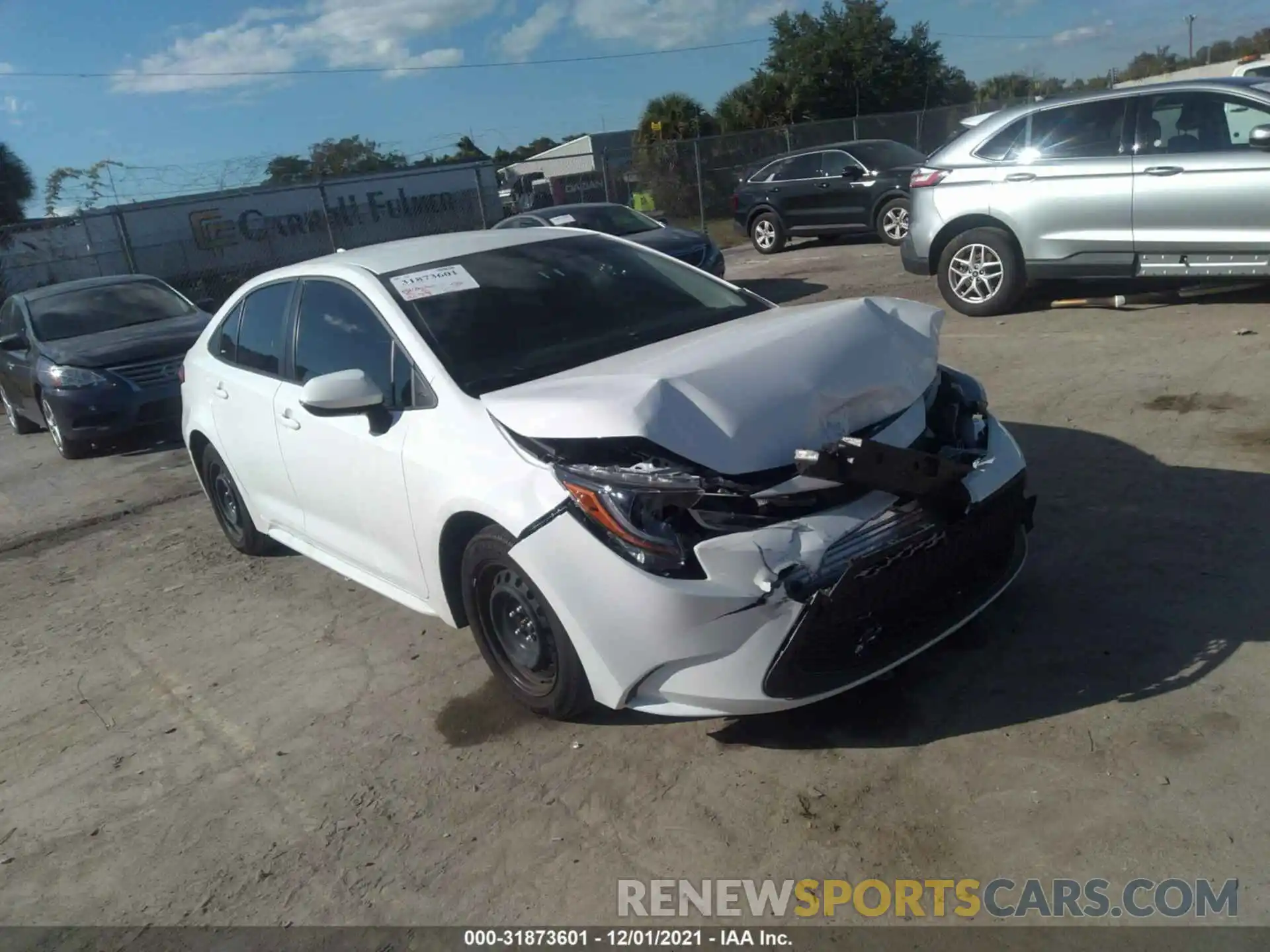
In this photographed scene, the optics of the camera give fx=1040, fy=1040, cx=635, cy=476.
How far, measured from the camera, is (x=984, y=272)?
9.10 metres

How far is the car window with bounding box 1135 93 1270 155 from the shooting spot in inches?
299

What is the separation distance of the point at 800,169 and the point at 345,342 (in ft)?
46.6

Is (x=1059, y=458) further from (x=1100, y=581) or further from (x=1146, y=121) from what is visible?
(x=1146, y=121)

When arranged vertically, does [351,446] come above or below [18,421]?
above

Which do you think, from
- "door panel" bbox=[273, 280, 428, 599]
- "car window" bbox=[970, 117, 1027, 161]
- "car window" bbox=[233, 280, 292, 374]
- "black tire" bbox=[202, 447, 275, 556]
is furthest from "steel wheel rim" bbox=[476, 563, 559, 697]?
"car window" bbox=[970, 117, 1027, 161]

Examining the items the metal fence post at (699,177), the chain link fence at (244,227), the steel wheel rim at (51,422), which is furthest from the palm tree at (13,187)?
the steel wheel rim at (51,422)

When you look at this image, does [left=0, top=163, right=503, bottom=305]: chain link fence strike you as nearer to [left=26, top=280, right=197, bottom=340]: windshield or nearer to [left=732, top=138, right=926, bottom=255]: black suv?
[left=732, top=138, right=926, bottom=255]: black suv

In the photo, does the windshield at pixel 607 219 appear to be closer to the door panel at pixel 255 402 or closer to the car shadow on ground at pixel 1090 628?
the door panel at pixel 255 402

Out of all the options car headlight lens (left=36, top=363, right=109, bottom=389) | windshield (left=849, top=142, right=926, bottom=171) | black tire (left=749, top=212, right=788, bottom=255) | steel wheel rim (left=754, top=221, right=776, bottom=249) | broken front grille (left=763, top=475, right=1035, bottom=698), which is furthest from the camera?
steel wheel rim (left=754, top=221, right=776, bottom=249)

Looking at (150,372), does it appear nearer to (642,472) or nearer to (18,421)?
(18,421)

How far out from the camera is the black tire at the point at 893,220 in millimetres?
15844

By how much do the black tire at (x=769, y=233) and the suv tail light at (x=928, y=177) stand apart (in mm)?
8452

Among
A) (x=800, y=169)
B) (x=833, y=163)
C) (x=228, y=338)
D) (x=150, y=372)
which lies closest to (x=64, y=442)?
(x=150, y=372)

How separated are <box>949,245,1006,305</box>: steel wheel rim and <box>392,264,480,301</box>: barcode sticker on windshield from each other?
6.00m
